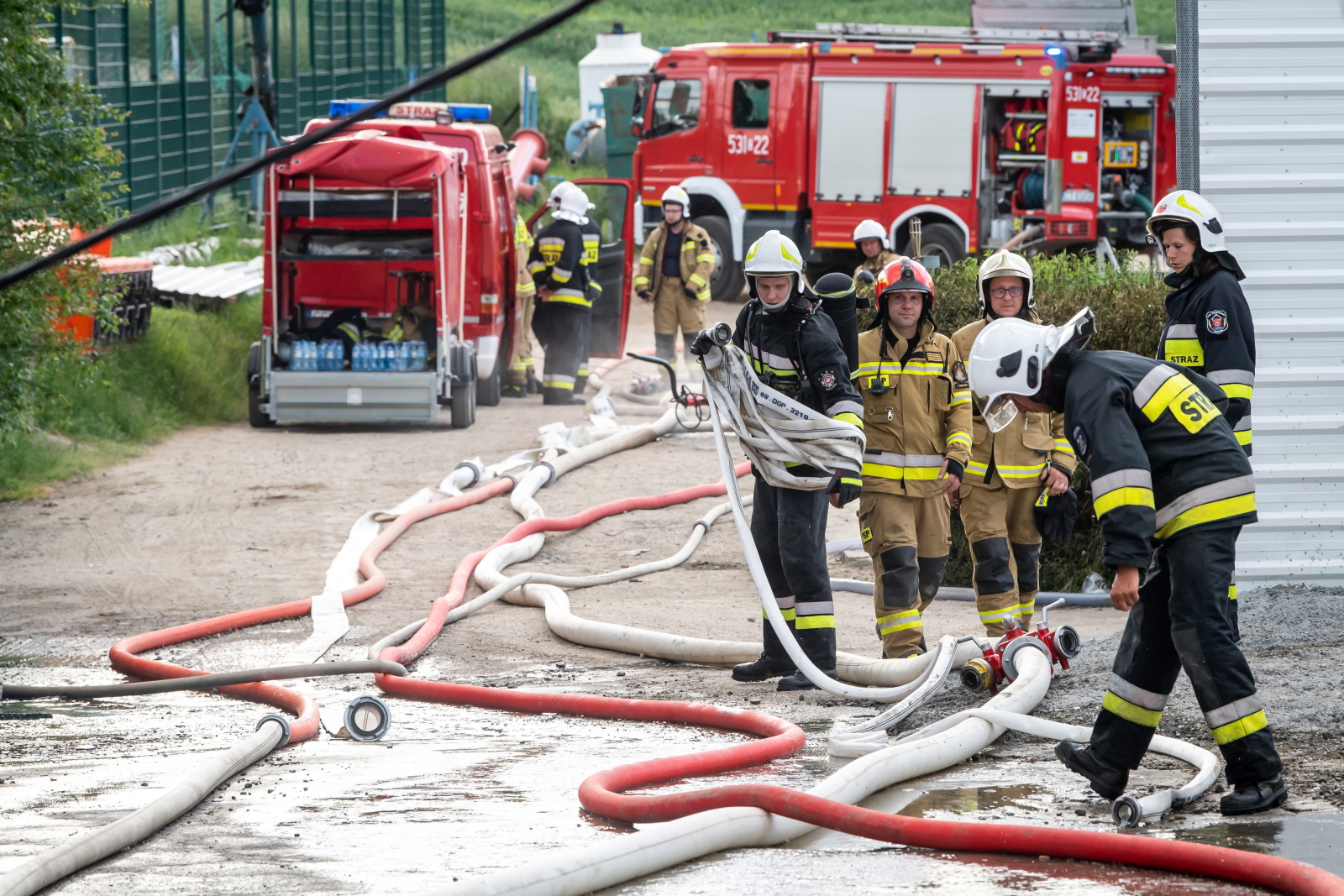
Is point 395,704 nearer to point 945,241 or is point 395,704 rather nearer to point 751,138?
point 945,241

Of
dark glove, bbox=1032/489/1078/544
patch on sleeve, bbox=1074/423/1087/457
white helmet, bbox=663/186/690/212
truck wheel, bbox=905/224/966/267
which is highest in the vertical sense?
white helmet, bbox=663/186/690/212

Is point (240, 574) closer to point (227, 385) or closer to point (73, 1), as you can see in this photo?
point (73, 1)

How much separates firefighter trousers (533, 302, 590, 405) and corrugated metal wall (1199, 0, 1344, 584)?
744 cm

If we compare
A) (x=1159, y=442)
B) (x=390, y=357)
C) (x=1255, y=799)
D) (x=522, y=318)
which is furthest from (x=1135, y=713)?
(x=522, y=318)

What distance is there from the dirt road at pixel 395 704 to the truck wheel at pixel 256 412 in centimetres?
123

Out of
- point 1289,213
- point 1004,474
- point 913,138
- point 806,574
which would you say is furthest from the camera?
point 913,138

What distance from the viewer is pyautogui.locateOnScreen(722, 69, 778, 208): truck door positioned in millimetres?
19069

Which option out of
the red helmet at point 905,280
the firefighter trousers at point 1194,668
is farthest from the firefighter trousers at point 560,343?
the firefighter trousers at point 1194,668

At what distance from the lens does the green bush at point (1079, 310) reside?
7.66 metres

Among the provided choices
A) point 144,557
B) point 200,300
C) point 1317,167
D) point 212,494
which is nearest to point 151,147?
point 200,300

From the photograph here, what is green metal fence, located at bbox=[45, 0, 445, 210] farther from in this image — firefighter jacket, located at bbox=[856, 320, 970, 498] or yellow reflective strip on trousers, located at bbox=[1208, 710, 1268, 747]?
yellow reflective strip on trousers, located at bbox=[1208, 710, 1268, 747]

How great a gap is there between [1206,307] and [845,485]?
4.93 ft

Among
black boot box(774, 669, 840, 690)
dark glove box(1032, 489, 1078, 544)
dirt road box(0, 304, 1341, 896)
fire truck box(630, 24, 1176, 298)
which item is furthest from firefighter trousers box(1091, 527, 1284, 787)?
fire truck box(630, 24, 1176, 298)

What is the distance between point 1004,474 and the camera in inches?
238
